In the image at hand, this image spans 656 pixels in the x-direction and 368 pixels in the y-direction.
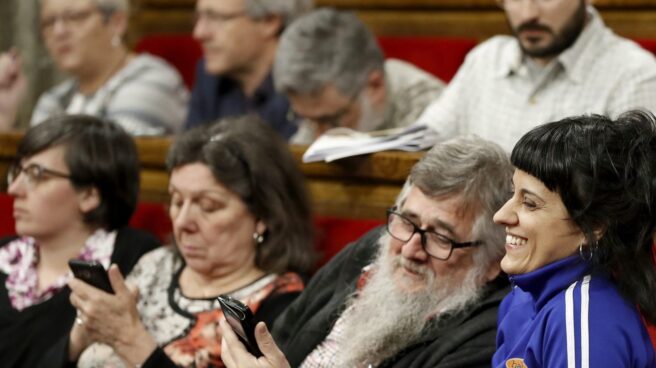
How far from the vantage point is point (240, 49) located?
383 centimetres

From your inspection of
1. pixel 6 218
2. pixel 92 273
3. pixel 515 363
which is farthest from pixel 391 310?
pixel 6 218

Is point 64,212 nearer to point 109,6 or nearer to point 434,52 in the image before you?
point 434,52

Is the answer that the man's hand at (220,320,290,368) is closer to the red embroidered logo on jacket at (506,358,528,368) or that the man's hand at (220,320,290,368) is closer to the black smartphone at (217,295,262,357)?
the black smartphone at (217,295,262,357)

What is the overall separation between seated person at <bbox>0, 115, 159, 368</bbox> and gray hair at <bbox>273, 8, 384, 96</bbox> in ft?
1.95

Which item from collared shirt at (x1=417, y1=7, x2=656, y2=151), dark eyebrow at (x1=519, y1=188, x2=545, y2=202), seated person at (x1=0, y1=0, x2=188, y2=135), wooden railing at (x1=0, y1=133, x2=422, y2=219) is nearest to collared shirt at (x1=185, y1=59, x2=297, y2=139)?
→ seated person at (x1=0, y1=0, x2=188, y2=135)

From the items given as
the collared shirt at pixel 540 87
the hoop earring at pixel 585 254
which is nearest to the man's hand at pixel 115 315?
the collared shirt at pixel 540 87

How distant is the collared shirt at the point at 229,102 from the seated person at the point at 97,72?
0.34 ft

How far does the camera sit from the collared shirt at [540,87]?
282 cm

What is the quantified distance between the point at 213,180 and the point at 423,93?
3.07 feet

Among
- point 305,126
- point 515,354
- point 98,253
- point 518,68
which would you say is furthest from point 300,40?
point 515,354

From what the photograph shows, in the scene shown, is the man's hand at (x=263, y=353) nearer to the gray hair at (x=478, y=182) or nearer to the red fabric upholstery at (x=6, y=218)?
the gray hair at (x=478, y=182)

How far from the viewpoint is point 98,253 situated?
287cm

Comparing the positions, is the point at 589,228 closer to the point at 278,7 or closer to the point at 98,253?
the point at 98,253

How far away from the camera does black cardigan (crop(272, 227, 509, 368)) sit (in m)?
2.06
